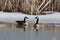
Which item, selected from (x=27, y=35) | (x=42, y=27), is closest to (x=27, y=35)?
(x=27, y=35)

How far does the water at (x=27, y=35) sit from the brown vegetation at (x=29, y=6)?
19.3 inches

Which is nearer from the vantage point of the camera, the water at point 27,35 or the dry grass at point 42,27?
the water at point 27,35

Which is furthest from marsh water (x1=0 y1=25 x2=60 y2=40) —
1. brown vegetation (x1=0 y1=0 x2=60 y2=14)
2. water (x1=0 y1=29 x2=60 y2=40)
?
brown vegetation (x1=0 y1=0 x2=60 y2=14)

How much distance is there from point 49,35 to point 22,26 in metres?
0.77

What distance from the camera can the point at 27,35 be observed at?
3762mm

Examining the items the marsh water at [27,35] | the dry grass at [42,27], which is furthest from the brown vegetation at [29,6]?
the marsh water at [27,35]

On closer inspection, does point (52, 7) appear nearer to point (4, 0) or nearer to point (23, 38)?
point (4, 0)

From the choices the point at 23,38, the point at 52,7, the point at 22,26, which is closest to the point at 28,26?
the point at 22,26

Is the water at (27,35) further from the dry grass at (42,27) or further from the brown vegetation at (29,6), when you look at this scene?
the brown vegetation at (29,6)

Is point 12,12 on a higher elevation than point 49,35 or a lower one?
higher

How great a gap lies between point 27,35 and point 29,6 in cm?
81

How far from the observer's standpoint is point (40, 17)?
4367mm

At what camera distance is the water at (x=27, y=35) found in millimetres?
3612

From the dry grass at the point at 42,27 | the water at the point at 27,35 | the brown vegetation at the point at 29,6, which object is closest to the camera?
the water at the point at 27,35
